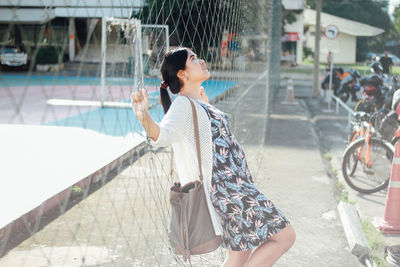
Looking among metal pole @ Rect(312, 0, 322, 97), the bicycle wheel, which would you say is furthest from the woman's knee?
metal pole @ Rect(312, 0, 322, 97)

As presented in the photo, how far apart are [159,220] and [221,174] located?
2.29 metres

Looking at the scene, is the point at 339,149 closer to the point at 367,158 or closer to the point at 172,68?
the point at 367,158

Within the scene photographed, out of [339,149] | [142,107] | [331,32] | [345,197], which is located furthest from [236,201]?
[331,32]

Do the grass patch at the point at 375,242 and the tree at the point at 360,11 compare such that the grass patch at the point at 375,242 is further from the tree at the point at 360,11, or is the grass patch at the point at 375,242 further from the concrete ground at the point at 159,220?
the tree at the point at 360,11

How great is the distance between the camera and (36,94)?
16453mm

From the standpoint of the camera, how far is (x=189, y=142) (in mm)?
2545

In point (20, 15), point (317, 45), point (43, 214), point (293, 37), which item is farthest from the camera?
point (293, 37)

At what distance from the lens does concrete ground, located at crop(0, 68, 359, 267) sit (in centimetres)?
382

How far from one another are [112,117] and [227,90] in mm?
7081

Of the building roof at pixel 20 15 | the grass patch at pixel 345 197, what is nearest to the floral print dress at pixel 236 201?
the building roof at pixel 20 15

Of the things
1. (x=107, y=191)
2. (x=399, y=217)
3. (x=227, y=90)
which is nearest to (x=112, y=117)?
(x=107, y=191)

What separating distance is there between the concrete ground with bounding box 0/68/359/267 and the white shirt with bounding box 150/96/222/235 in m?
0.39

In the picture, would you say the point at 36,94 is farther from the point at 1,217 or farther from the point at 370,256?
the point at 370,256

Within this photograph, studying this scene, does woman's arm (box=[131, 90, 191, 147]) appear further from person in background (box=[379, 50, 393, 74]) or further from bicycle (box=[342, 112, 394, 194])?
person in background (box=[379, 50, 393, 74])
